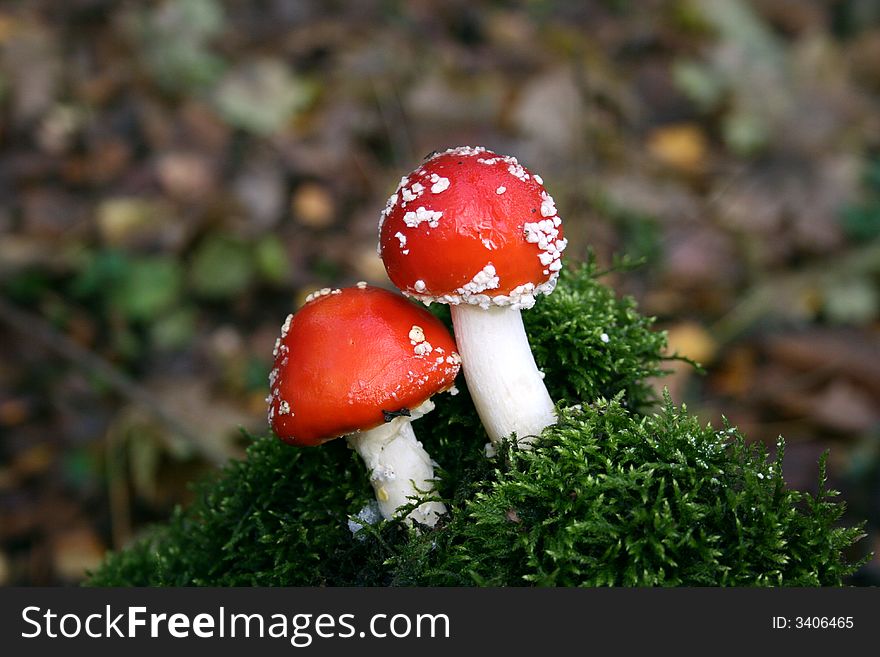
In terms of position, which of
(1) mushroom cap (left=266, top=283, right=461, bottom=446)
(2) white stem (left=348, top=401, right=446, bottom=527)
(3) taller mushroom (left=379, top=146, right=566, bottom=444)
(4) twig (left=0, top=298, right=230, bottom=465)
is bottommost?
(2) white stem (left=348, top=401, right=446, bottom=527)

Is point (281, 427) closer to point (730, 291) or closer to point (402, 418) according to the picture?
point (402, 418)

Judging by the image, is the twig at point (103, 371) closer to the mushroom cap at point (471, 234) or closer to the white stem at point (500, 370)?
the white stem at point (500, 370)

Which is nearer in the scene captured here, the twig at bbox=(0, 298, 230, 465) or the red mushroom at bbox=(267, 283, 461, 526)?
the red mushroom at bbox=(267, 283, 461, 526)

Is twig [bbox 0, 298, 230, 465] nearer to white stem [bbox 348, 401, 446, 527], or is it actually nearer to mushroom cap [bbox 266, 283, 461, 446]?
white stem [bbox 348, 401, 446, 527]

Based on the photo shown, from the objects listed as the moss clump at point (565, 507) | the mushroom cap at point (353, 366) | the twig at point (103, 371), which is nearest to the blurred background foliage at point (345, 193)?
the twig at point (103, 371)

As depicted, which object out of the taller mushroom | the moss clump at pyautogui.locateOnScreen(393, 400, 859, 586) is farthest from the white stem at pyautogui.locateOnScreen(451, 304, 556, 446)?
the moss clump at pyautogui.locateOnScreen(393, 400, 859, 586)

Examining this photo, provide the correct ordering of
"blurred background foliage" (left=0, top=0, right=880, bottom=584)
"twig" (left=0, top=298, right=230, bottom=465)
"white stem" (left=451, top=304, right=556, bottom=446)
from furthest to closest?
1. "blurred background foliage" (left=0, top=0, right=880, bottom=584)
2. "twig" (left=0, top=298, right=230, bottom=465)
3. "white stem" (left=451, top=304, right=556, bottom=446)

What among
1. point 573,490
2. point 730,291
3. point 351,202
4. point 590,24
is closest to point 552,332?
point 573,490

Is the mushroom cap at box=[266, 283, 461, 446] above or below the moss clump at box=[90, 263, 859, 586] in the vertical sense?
above
